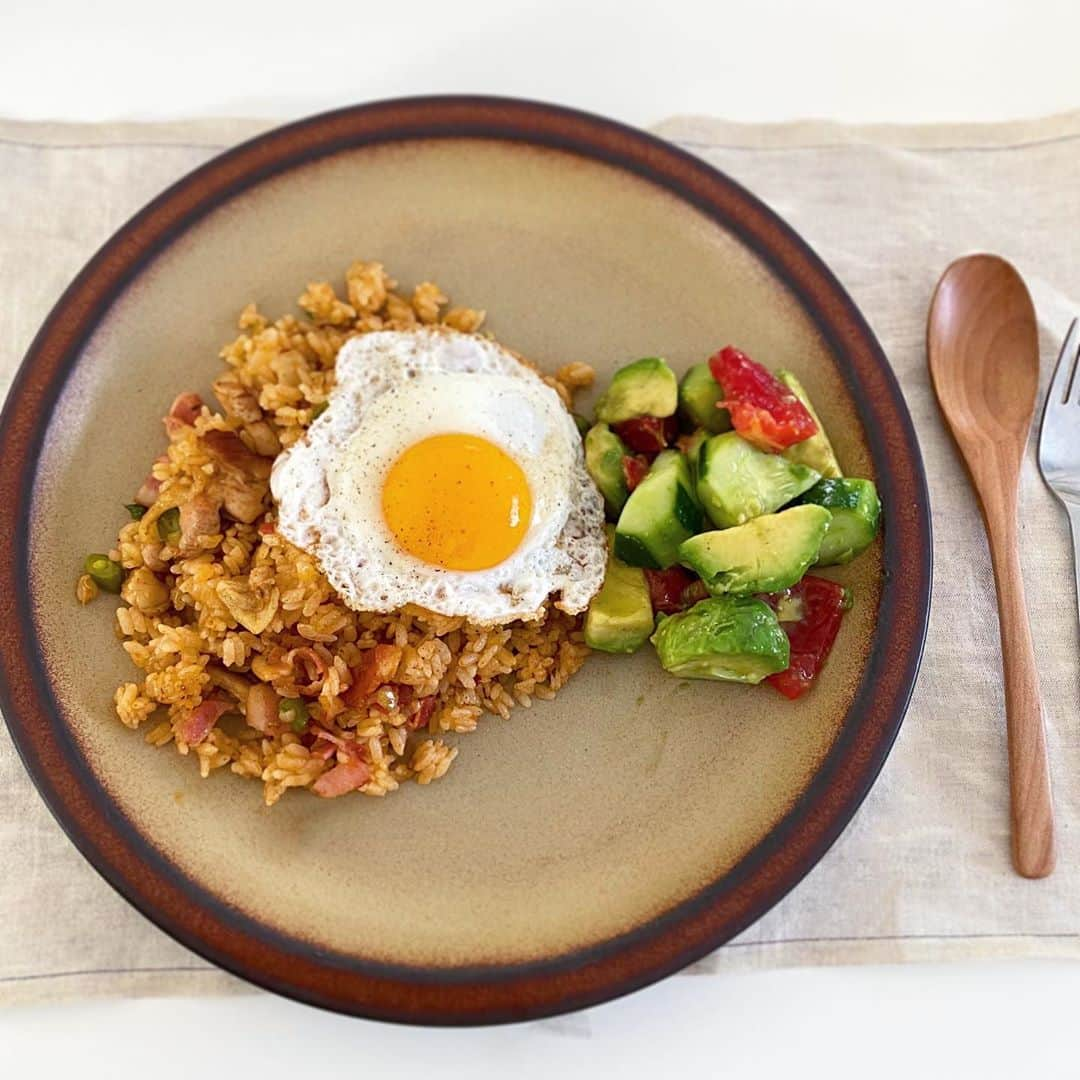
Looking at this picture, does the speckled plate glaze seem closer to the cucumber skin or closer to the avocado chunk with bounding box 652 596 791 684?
the avocado chunk with bounding box 652 596 791 684

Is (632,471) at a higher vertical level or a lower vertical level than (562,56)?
lower

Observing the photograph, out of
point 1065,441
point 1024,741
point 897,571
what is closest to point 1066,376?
point 1065,441

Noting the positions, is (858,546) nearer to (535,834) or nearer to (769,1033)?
(535,834)

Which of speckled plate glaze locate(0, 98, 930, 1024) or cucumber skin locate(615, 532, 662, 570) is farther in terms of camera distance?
cucumber skin locate(615, 532, 662, 570)

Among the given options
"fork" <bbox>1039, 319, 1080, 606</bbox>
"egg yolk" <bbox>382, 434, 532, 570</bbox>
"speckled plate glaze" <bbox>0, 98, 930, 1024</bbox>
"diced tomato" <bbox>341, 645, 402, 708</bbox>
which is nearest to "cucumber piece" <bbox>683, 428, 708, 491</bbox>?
"speckled plate glaze" <bbox>0, 98, 930, 1024</bbox>

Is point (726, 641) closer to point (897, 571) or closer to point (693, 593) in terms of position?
point (693, 593)

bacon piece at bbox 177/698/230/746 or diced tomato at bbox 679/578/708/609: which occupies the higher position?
diced tomato at bbox 679/578/708/609

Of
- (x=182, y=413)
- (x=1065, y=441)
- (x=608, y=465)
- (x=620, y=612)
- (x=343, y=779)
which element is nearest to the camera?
(x=343, y=779)
